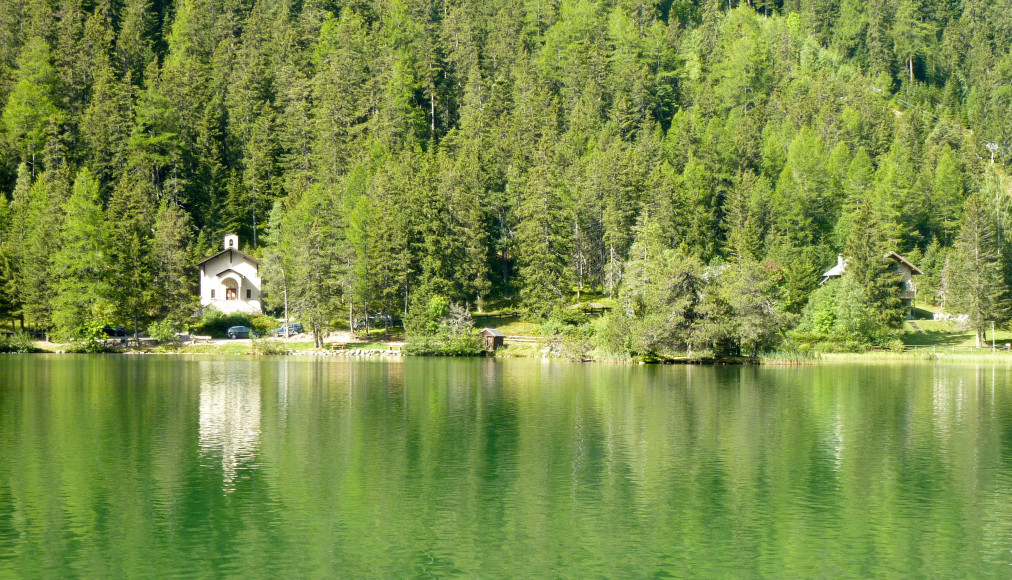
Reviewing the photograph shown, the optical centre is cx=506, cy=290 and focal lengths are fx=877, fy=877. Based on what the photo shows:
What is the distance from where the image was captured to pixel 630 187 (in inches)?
4033

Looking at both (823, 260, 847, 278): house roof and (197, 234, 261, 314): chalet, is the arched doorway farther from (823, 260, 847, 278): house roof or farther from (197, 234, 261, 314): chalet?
(823, 260, 847, 278): house roof

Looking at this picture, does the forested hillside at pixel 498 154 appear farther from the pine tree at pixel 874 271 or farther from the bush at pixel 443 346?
the bush at pixel 443 346

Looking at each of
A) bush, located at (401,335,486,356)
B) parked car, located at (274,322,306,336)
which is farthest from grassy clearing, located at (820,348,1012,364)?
parked car, located at (274,322,306,336)

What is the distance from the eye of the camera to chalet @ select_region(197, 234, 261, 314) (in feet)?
339

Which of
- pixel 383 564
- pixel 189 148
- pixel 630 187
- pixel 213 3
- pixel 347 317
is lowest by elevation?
pixel 383 564

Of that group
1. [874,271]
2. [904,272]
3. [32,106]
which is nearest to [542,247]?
[874,271]

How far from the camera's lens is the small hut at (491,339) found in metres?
83.2

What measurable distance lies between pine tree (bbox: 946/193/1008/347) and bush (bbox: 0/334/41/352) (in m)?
89.4

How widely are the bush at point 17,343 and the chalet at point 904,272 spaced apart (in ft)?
270

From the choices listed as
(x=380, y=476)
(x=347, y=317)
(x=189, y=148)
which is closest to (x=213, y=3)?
(x=189, y=148)

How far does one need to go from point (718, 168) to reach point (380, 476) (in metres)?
98.3

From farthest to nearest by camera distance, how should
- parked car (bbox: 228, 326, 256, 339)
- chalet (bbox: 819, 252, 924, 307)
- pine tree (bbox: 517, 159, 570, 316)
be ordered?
chalet (bbox: 819, 252, 924, 307) → parked car (bbox: 228, 326, 256, 339) → pine tree (bbox: 517, 159, 570, 316)

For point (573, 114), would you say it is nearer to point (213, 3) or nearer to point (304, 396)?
point (213, 3)

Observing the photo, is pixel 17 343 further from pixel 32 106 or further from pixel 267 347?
pixel 32 106
